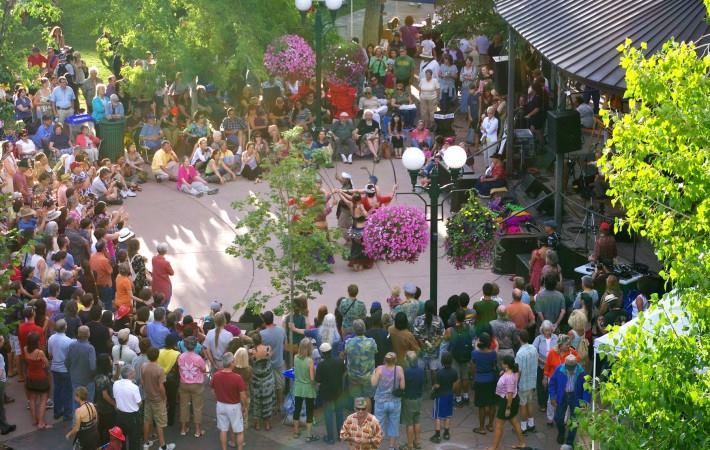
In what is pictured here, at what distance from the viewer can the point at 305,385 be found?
52.7 ft

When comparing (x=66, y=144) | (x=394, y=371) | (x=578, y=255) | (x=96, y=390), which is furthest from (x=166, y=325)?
(x=66, y=144)

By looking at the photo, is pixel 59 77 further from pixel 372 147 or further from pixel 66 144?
pixel 372 147

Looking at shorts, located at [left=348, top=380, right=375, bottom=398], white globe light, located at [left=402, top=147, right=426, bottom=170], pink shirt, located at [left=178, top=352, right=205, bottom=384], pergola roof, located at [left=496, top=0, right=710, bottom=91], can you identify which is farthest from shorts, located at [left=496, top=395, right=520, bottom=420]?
pergola roof, located at [left=496, top=0, right=710, bottom=91]

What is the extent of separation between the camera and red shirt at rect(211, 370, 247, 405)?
50.7 ft

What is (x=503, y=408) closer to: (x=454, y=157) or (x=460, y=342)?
(x=460, y=342)

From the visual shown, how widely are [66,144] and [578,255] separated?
10.7 meters

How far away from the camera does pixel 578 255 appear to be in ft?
66.2

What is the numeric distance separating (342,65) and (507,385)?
541 inches

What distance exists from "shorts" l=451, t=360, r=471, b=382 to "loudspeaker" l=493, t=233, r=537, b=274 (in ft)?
14.5

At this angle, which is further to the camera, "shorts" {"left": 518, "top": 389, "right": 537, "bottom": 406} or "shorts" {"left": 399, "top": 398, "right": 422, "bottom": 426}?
"shorts" {"left": 518, "top": 389, "right": 537, "bottom": 406}

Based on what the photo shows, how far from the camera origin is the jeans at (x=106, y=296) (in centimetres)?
1914

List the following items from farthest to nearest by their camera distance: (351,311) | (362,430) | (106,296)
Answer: (106,296) < (351,311) < (362,430)

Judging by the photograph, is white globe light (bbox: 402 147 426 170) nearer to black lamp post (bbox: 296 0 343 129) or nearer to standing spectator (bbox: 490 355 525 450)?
standing spectator (bbox: 490 355 525 450)

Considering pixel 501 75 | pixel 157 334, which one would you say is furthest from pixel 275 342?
pixel 501 75
